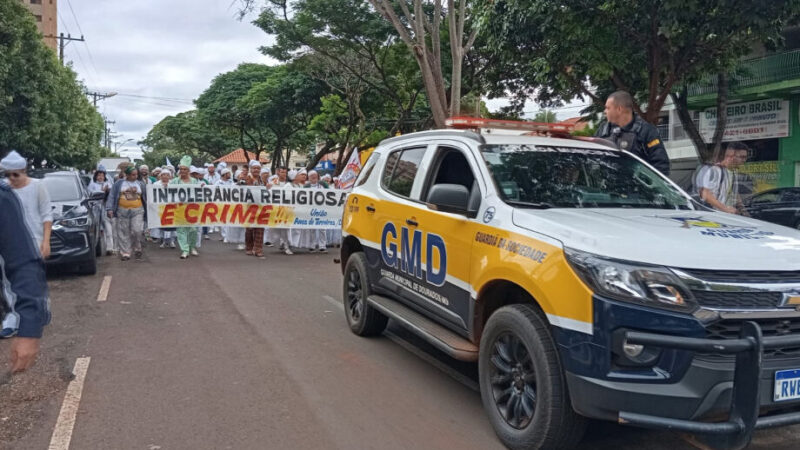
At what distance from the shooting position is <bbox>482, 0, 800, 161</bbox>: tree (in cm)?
1047

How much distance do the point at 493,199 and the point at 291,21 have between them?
1968cm

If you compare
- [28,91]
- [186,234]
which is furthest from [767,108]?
[28,91]

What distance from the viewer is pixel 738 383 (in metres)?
3.13

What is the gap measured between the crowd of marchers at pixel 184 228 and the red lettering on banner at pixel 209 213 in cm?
26

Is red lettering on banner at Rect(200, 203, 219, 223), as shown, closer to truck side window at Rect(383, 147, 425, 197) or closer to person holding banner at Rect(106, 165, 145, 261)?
person holding banner at Rect(106, 165, 145, 261)

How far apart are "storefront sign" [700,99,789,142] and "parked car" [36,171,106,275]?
68.4 ft

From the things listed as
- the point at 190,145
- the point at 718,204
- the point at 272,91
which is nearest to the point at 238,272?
the point at 718,204

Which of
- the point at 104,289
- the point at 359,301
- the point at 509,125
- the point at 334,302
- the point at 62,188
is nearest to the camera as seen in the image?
the point at 509,125

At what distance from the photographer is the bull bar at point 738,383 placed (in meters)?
3.07

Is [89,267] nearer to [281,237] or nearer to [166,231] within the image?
[166,231]

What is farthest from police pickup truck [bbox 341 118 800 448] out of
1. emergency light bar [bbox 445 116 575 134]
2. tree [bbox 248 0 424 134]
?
tree [bbox 248 0 424 134]

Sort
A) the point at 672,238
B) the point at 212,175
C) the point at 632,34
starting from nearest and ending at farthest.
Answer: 1. the point at 672,238
2. the point at 632,34
3. the point at 212,175

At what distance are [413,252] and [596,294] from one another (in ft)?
7.37

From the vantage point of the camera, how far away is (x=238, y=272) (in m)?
11.2
